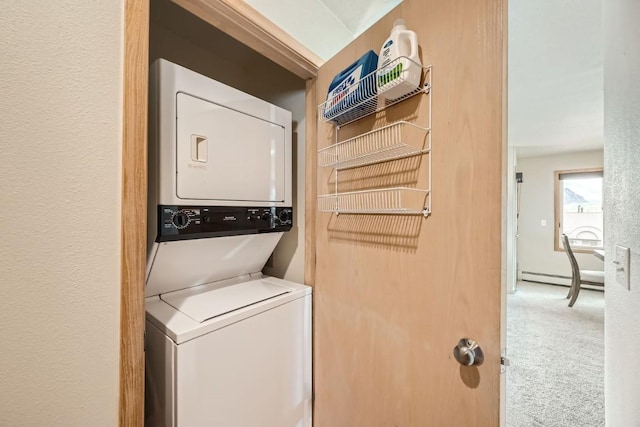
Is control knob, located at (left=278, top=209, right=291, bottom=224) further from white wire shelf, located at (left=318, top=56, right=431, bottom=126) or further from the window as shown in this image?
the window

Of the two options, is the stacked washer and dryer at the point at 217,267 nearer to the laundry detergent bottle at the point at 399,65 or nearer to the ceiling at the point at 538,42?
the ceiling at the point at 538,42

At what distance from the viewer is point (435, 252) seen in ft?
2.77

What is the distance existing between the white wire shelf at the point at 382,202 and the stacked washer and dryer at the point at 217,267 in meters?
0.38

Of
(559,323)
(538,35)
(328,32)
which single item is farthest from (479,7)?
(559,323)

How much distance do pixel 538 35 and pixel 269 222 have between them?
2244 millimetres

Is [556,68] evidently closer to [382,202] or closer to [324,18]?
[324,18]

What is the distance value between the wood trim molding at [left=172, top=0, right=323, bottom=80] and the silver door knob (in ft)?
4.40

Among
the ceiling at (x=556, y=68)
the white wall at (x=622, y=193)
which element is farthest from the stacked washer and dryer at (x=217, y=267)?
the ceiling at (x=556, y=68)

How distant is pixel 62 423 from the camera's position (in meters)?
0.60

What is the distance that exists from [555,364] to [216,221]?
347cm

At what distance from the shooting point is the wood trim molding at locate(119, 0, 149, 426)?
0.70 m

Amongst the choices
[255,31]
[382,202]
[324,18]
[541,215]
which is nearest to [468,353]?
[382,202]

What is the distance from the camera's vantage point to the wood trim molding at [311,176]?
1.41m

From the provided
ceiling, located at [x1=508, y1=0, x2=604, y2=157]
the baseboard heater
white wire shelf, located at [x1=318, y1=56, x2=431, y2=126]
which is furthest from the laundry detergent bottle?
the baseboard heater
